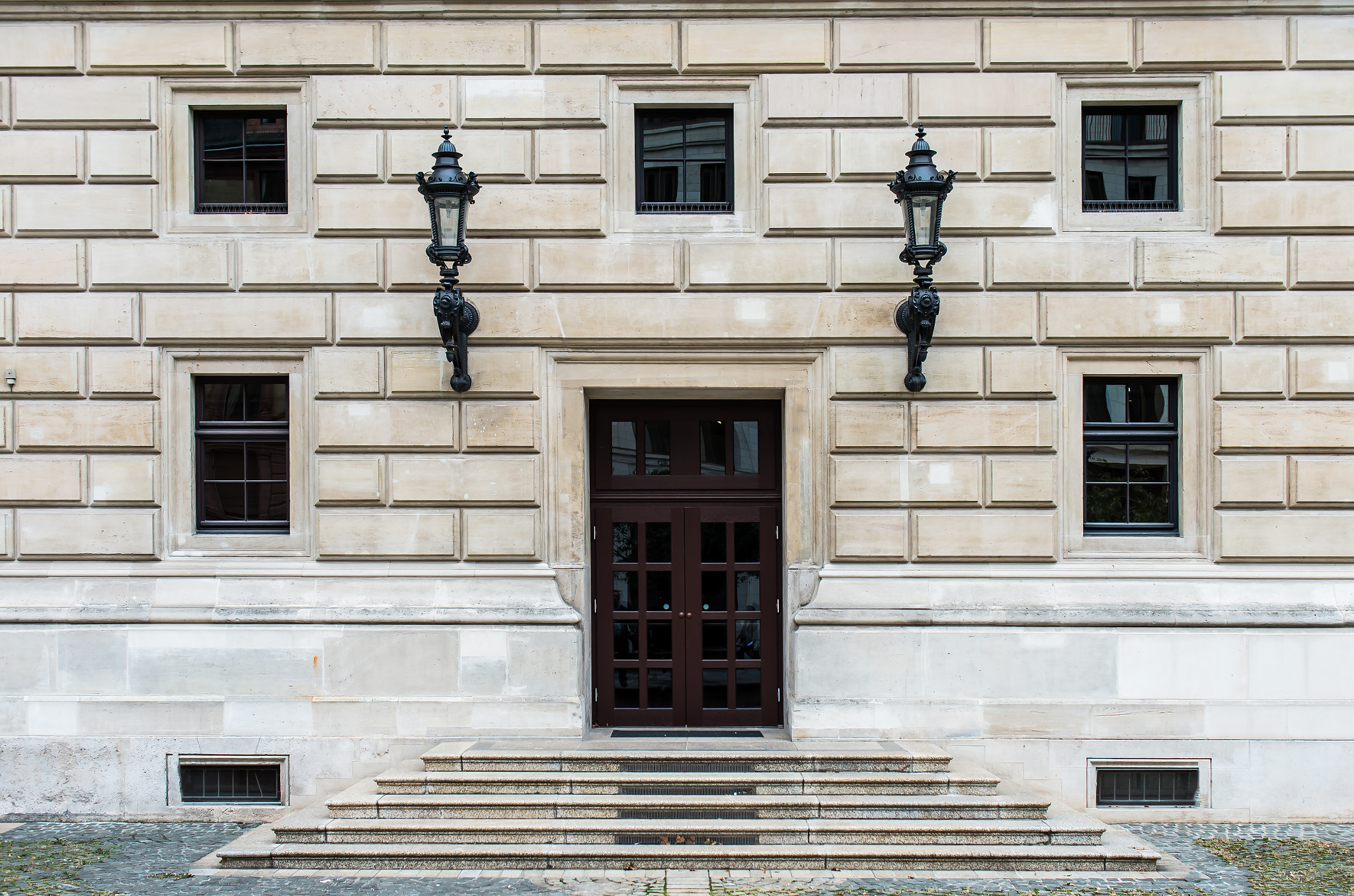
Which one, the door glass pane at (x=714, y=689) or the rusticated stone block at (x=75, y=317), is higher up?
the rusticated stone block at (x=75, y=317)

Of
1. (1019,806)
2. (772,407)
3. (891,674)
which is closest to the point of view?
(1019,806)

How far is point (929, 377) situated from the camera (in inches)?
390

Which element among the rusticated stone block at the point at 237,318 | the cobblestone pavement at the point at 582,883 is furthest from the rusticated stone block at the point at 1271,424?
the rusticated stone block at the point at 237,318

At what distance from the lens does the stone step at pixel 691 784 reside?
879cm

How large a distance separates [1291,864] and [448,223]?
9.20 metres

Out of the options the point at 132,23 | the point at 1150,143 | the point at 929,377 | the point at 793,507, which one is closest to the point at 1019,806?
the point at 793,507

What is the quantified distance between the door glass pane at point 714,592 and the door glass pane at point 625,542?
0.75m

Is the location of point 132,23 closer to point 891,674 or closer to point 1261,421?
point 891,674

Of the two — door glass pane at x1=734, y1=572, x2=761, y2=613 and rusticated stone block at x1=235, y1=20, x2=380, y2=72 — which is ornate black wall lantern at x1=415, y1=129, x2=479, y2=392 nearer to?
rusticated stone block at x1=235, y1=20, x2=380, y2=72

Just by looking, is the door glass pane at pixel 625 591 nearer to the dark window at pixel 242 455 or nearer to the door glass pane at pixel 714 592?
the door glass pane at pixel 714 592

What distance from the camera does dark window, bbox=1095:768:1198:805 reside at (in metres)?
9.73

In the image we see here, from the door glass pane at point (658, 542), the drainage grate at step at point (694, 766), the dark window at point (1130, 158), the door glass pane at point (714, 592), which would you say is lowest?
the drainage grate at step at point (694, 766)

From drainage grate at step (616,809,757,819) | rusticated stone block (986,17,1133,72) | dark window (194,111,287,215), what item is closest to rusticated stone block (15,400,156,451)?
dark window (194,111,287,215)

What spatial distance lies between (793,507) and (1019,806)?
338cm
